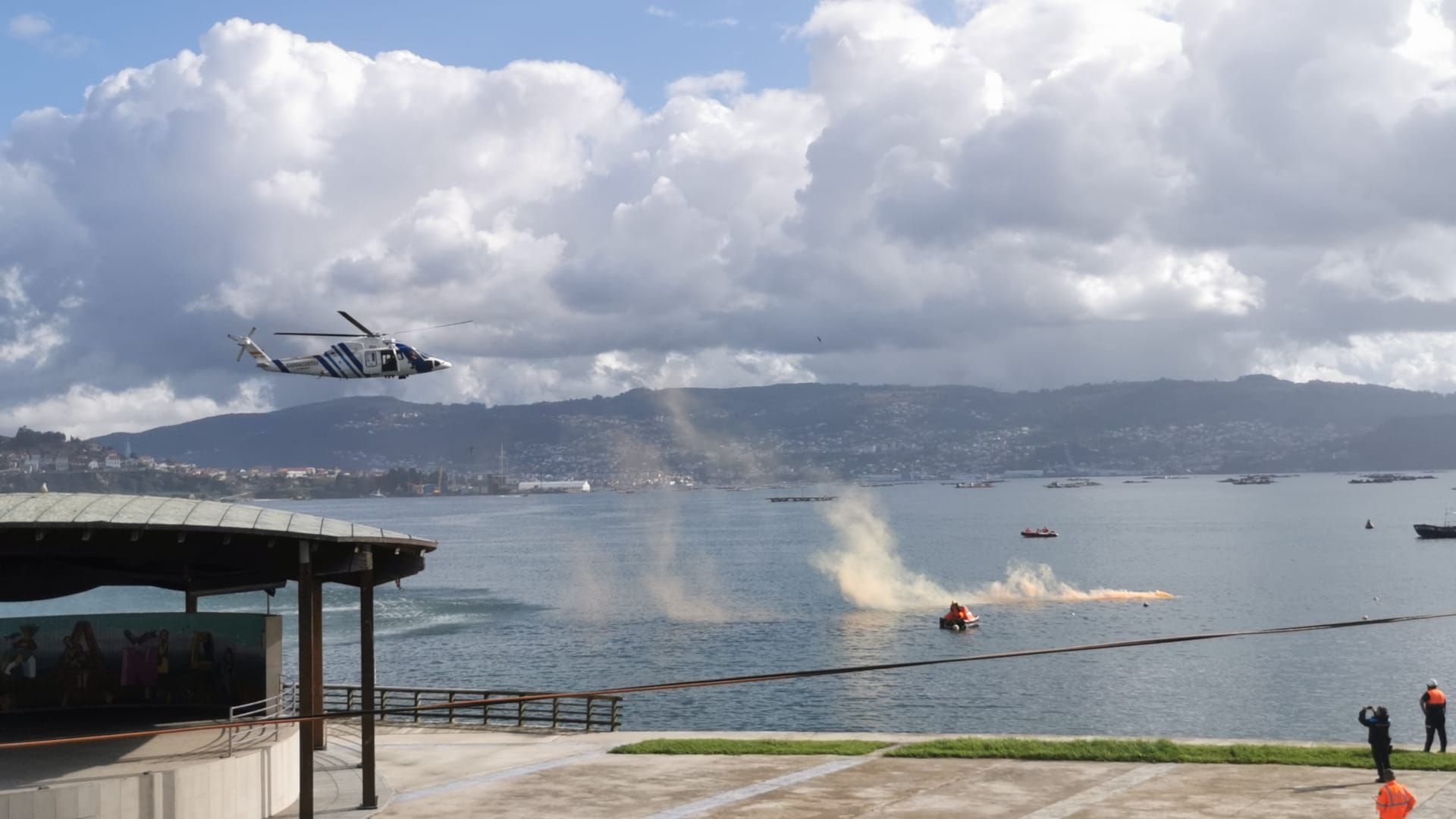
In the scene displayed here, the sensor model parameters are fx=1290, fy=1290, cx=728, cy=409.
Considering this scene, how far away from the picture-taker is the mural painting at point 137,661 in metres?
28.3

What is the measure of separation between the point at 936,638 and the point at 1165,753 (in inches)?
2173

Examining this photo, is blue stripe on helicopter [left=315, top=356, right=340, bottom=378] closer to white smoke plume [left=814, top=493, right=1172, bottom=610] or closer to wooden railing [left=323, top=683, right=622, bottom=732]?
wooden railing [left=323, top=683, right=622, bottom=732]

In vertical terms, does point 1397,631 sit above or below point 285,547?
below

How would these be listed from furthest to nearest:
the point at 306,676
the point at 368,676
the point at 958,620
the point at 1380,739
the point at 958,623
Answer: the point at 958,620 < the point at 958,623 < the point at 306,676 < the point at 1380,739 < the point at 368,676

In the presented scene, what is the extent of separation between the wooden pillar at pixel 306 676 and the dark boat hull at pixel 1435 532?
569 ft

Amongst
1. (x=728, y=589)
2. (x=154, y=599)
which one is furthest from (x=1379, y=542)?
(x=154, y=599)

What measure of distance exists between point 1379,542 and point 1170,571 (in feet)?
180

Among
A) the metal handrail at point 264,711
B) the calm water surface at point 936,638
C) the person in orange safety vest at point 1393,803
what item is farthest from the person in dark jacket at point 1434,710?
the metal handrail at point 264,711

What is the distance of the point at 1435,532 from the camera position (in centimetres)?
16838

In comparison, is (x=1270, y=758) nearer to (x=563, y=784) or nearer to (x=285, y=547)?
(x=563, y=784)

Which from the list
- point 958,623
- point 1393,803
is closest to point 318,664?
point 1393,803

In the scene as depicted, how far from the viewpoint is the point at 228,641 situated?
28.8 m

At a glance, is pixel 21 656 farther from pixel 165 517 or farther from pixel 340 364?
pixel 340 364

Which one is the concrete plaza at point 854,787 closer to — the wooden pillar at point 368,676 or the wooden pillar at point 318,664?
the wooden pillar at point 368,676
